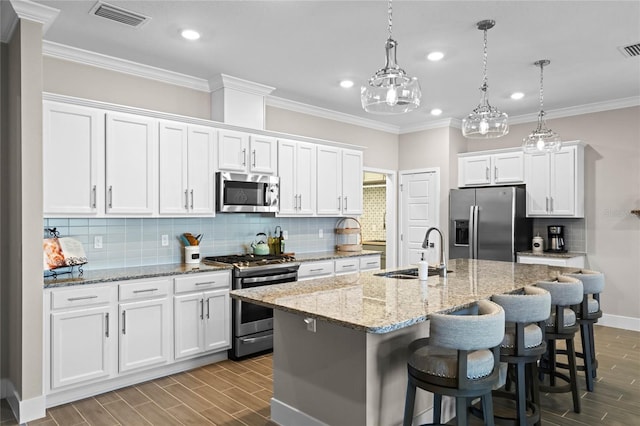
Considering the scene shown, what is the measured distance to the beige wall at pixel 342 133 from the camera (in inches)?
220

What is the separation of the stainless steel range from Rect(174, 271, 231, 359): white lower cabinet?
9 centimetres

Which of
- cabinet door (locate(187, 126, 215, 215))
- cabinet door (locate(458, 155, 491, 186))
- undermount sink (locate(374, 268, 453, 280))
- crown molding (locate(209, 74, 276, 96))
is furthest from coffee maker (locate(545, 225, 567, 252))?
cabinet door (locate(187, 126, 215, 215))

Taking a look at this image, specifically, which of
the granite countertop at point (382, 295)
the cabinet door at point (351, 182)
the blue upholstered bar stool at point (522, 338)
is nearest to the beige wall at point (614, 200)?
the granite countertop at point (382, 295)

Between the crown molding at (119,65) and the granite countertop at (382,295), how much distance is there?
262 centimetres

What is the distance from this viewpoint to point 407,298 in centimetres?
267

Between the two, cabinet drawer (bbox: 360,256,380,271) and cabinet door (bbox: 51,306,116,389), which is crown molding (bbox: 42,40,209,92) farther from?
cabinet drawer (bbox: 360,256,380,271)

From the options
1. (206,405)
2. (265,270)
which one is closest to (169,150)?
(265,270)

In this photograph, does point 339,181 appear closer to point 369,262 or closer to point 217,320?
point 369,262

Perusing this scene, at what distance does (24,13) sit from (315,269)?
137 inches

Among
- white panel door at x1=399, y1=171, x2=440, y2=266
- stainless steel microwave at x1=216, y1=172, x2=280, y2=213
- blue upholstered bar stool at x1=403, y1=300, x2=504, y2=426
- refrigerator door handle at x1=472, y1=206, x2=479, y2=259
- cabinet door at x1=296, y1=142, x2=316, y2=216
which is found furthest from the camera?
white panel door at x1=399, y1=171, x2=440, y2=266

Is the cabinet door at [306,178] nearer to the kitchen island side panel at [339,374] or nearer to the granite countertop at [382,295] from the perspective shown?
the granite countertop at [382,295]

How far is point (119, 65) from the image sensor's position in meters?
4.16

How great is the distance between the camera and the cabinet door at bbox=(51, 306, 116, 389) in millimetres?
3264

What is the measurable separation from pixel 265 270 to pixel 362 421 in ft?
7.47
